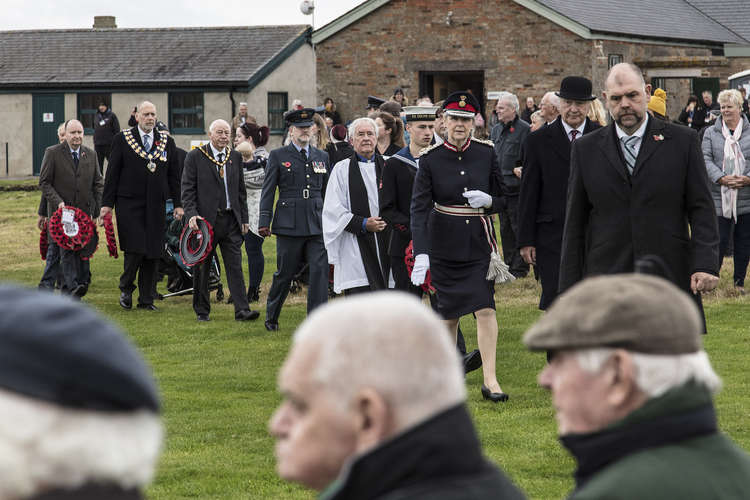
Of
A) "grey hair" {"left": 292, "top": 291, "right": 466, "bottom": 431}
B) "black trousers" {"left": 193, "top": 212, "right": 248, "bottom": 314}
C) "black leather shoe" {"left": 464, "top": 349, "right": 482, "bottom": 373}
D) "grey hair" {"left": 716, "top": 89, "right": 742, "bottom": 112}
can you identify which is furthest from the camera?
"grey hair" {"left": 716, "top": 89, "right": 742, "bottom": 112}

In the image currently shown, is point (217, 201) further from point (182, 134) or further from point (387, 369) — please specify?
point (182, 134)

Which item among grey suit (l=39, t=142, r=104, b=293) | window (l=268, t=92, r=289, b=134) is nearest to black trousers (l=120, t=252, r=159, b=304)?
grey suit (l=39, t=142, r=104, b=293)

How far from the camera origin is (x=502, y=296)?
14438 mm

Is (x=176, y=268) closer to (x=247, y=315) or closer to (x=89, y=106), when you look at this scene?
(x=247, y=315)

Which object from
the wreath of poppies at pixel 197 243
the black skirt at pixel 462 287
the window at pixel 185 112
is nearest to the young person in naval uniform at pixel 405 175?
the black skirt at pixel 462 287

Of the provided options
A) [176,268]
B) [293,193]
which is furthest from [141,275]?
[293,193]

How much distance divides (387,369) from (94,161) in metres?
13.3

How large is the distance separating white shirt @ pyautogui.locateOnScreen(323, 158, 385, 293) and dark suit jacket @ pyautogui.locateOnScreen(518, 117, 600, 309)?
2.24 meters

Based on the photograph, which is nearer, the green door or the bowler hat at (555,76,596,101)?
the bowler hat at (555,76,596,101)

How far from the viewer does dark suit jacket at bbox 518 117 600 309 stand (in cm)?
873

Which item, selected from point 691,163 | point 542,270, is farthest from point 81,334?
point 542,270

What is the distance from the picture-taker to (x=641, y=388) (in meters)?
2.61

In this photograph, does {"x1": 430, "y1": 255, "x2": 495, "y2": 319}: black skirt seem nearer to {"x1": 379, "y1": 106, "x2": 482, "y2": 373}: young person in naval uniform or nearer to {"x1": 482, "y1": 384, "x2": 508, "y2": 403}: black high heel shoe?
{"x1": 482, "y1": 384, "x2": 508, "y2": 403}: black high heel shoe

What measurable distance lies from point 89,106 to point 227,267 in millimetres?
29904
